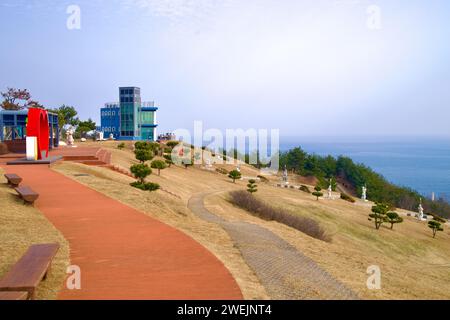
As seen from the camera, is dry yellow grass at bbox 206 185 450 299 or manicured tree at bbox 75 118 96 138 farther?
manicured tree at bbox 75 118 96 138

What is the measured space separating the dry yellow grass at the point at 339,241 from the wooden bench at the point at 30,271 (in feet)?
9.72

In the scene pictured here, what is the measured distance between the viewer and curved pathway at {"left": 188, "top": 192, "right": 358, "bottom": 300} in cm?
731

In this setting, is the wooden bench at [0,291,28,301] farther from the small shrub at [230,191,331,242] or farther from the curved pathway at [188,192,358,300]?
the small shrub at [230,191,331,242]

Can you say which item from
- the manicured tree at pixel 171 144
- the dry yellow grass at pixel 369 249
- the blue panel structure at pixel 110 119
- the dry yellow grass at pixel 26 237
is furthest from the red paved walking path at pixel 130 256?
the blue panel structure at pixel 110 119

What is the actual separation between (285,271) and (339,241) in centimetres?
1436

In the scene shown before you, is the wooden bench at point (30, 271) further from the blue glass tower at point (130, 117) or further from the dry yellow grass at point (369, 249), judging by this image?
the blue glass tower at point (130, 117)

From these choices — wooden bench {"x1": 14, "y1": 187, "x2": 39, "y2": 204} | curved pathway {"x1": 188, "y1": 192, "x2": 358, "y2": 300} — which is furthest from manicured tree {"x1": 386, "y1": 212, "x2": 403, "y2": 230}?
wooden bench {"x1": 14, "y1": 187, "x2": 39, "y2": 204}

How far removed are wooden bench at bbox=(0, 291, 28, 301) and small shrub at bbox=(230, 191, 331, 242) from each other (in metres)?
13.9

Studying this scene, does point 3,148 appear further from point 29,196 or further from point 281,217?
point 281,217

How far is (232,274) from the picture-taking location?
729cm

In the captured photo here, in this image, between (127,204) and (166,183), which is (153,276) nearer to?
(127,204)

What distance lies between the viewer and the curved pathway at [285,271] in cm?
731
